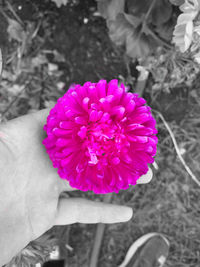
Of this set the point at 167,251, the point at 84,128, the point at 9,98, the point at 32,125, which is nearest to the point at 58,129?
the point at 84,128

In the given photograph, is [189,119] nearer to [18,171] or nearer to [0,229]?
[18,171]

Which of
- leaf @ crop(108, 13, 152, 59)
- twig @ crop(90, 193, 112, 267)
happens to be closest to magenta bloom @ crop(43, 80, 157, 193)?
leaf @ crop(108, 13, 152, 59)

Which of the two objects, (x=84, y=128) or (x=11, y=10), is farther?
(x=11, y=10)

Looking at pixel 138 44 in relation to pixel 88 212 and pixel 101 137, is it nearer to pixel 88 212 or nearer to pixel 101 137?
pixel 101 137

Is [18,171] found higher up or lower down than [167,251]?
higher up

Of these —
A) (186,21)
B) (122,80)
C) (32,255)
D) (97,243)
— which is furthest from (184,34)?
(97,243)
